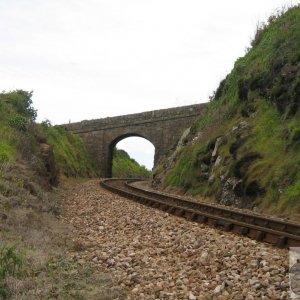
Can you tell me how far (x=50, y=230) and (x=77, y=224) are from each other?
1956mm

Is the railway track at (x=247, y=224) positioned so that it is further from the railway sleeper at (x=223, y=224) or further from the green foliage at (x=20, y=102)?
the green foliage at (x=20, y=102)

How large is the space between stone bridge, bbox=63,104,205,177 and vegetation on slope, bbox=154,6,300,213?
12.7m

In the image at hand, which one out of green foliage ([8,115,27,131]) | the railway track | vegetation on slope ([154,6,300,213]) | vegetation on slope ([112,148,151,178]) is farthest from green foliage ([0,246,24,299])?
vegetation on slope ([112,148,151,178])

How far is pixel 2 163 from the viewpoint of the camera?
14.1 m

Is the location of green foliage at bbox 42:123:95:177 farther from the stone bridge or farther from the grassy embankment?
the grassy embankment

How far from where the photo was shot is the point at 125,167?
191ft

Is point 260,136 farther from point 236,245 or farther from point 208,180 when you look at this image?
point 236,245

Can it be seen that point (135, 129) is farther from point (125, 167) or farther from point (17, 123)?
point (17, 123)

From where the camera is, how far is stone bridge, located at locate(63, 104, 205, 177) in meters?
37.8

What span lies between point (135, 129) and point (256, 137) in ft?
89.4

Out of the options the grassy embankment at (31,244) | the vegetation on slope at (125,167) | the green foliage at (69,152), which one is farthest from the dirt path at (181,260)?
the vegetation on slope at (125,167)

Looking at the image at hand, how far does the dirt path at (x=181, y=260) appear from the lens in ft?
16.2

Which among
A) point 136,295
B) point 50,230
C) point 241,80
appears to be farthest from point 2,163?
point 241,80

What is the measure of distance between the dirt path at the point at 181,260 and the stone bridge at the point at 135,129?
83.2 feet
